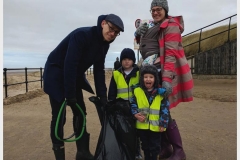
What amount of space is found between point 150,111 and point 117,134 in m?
0.42

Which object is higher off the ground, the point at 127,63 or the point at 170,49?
the point at 170,49

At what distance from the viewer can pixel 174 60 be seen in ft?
8.95

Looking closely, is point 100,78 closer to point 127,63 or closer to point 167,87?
point 127,63

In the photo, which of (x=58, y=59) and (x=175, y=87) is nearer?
(x=58, y=59)

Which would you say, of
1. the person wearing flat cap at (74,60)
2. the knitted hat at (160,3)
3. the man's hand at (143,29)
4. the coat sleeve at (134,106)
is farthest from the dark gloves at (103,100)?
the knitted hat at (160,3)

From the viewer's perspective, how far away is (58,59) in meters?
2.67

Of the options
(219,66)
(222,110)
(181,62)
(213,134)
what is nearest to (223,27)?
(219,66)

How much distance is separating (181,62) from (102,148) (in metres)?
1.23

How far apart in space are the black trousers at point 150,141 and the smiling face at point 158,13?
1.20 meters

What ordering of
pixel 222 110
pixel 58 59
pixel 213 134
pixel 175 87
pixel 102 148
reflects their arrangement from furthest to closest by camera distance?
pixel 222 110 → pixel 213 134 → pixel 175 87 → pixel 58 59 → pixel 102 148

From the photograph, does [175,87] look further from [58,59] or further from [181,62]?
[58,59]

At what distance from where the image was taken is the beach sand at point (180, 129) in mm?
3432

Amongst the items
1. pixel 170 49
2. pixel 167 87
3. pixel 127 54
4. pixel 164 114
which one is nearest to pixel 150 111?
pixel 164 114

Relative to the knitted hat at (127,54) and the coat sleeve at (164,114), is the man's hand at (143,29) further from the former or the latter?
the coat sleeve at (164,114)
